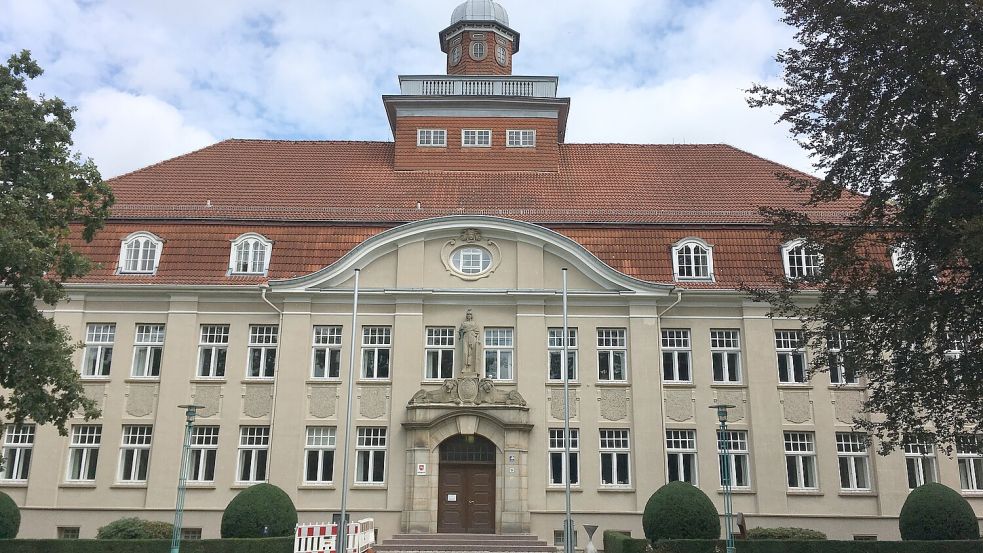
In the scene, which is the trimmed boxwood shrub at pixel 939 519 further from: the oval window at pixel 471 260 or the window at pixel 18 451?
the window at pixel 18 451

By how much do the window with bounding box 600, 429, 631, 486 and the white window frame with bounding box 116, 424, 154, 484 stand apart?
42.7ft

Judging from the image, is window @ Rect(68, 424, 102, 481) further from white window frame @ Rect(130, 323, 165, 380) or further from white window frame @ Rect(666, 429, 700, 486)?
white window frame @ Rect(666, 429, 700, 486)

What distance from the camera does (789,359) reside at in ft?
83.9

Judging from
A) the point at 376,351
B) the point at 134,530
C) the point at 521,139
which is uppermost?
the point at 521,139

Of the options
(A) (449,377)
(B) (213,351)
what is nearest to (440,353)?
(A) (449,377)

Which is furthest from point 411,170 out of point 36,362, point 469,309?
point 36,362

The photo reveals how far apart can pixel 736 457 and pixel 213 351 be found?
15.8 meters

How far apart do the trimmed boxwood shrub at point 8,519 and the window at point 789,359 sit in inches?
820

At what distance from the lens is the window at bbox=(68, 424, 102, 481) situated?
2458 cm

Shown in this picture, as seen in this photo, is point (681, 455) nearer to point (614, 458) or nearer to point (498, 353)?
point (614, 458)

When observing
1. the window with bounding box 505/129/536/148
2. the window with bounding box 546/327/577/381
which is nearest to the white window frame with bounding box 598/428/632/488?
the window with bounding box 546/327/577/381

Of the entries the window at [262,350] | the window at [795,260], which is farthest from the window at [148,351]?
the window at [795,260]

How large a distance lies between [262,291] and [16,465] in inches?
336

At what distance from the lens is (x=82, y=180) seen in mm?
17781
